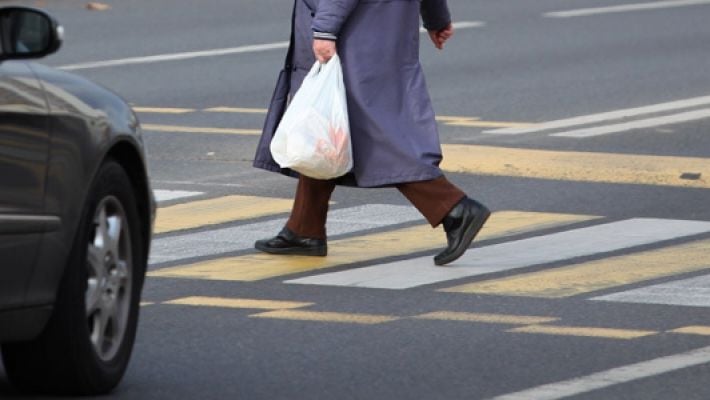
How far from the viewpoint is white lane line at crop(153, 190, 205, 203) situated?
1162 cm

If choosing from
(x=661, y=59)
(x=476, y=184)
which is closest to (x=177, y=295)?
(x=476, y=184)

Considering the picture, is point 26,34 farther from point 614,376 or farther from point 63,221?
point 614,376

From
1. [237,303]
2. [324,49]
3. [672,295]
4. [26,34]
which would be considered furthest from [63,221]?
[324,49]

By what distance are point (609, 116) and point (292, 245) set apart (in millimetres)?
5649

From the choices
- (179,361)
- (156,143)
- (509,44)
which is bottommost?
(509,44)

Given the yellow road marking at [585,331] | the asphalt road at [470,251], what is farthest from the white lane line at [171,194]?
the yellow road marking at [585,331]

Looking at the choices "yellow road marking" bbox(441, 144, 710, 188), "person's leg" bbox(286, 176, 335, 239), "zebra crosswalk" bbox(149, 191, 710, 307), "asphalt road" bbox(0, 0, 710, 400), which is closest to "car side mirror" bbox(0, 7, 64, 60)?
"asphalt road" bbox(0, 0, 710, 400)

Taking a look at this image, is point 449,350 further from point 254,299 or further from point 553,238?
point 553,238

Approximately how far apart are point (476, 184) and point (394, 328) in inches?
165

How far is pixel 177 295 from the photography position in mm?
8781

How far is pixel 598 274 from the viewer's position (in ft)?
30.2

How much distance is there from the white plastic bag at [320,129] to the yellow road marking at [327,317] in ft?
3.88

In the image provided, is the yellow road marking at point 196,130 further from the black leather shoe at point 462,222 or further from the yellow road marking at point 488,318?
the yellow road marking at point 488,318

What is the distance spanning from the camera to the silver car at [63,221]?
20.4 ft
